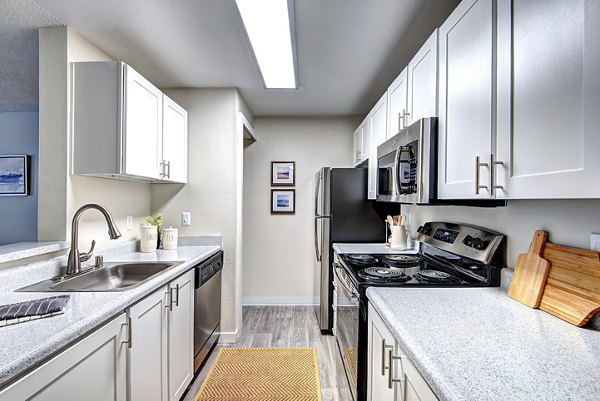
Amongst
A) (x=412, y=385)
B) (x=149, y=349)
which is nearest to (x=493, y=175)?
(x=412, y=385)

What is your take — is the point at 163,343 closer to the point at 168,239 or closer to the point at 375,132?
the point at 168,239

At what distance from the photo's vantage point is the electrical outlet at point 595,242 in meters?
1.02

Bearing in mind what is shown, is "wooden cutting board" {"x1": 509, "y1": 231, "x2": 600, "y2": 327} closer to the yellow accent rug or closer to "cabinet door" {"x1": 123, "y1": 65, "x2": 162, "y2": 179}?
the yellow accent rug

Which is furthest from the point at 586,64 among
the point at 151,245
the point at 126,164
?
the point at 151,245

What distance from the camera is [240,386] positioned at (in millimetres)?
2270

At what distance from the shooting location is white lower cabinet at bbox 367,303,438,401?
93cm

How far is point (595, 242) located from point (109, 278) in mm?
2373

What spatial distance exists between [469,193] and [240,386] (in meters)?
1.98

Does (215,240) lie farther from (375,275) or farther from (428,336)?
(428,336)

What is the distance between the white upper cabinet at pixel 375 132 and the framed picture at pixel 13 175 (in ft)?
12.2

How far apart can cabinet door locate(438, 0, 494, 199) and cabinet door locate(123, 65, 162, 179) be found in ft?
5.76

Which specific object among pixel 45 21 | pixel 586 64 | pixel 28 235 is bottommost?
pixel 28 235

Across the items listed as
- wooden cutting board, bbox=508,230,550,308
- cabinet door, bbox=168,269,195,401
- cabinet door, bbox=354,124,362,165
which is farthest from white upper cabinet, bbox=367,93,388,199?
cabinet door, bbox=168,269,195,401

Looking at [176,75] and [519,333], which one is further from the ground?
[176,75]
